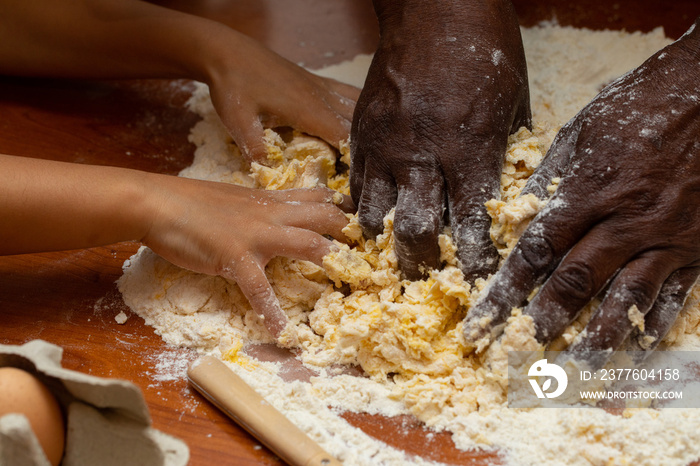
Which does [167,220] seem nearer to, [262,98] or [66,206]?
[66,206]

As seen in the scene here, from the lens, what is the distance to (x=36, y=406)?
2.19ft

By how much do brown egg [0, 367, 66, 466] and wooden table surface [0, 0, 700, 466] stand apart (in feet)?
0.59

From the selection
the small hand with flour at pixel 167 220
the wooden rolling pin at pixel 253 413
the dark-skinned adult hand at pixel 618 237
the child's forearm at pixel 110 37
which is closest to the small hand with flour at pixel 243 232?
the small hand with flour at pixel 167 220

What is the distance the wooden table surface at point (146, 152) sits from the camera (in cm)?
85

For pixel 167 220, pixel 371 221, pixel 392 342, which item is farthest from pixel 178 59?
pixel 392 342

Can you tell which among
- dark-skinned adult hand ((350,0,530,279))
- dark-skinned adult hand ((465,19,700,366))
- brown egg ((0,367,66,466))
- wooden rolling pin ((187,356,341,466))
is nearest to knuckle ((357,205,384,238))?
dark-skinned adult hand ((350,0,530,279))

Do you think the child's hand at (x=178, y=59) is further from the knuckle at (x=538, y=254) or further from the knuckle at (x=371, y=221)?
the knuckle at (x=538, y=254)

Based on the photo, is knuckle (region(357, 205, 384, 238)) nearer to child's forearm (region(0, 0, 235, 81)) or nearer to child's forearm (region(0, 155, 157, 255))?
child's forearm (region(0, 155, 157, 255))

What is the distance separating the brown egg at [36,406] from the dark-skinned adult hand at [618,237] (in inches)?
21.6

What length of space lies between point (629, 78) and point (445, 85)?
29cm

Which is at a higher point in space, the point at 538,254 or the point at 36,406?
the point at 538,254

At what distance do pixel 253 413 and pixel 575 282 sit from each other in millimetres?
480

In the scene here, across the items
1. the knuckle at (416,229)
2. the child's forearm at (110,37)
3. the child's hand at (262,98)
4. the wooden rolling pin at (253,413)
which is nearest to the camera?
the wooden rolling pin at (253,413)

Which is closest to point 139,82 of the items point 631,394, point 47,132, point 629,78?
point 47,132
